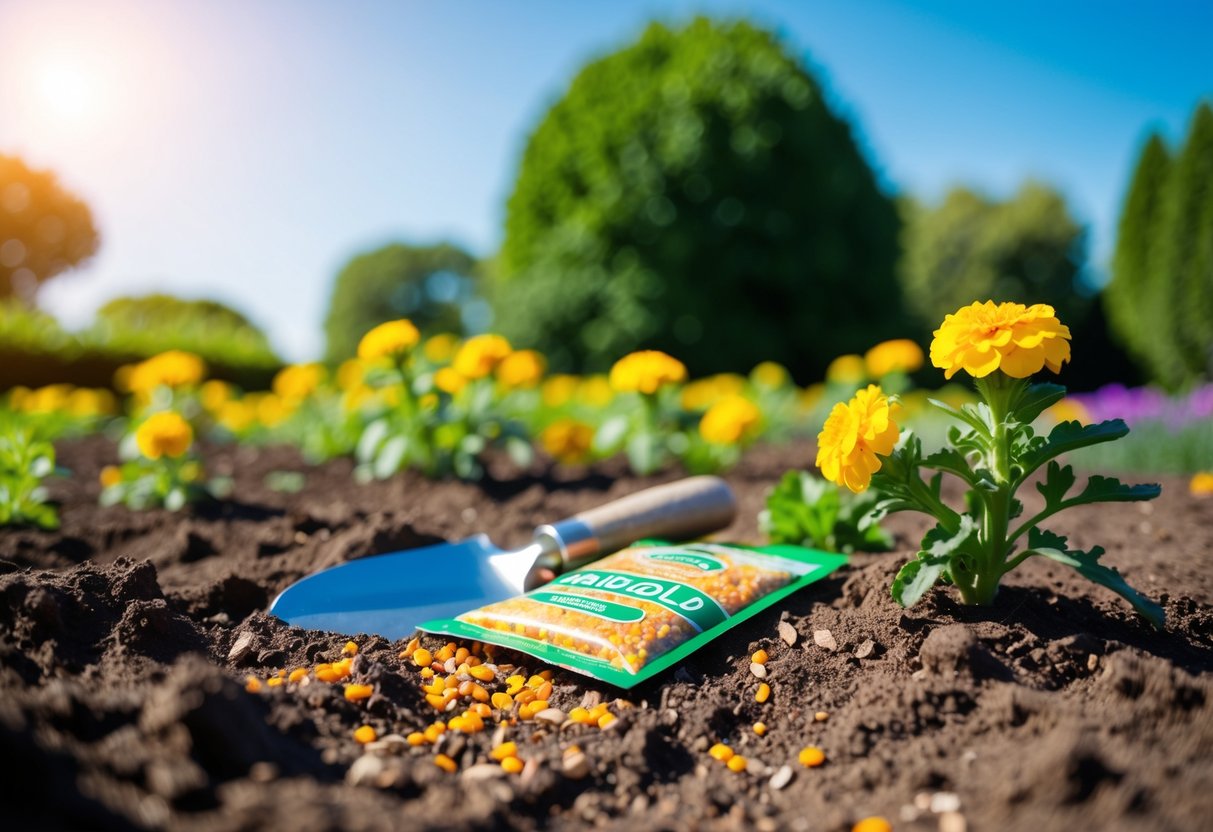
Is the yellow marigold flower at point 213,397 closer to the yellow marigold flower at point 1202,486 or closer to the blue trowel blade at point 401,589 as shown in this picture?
the blue trowel blade at point 401,589

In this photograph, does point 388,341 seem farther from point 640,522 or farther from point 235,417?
point 235,417

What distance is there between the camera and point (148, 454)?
3.15m

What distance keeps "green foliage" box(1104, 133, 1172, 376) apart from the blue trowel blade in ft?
35.8

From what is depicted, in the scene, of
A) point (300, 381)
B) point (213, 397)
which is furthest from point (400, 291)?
point (300, 381)

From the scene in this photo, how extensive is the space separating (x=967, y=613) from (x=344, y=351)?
22.7 m

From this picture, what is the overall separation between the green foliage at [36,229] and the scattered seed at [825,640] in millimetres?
25636

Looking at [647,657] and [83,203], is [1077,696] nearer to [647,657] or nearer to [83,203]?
[647,657]

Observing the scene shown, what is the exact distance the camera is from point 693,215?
9.91 m

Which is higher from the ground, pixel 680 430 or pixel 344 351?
pixel 344 351

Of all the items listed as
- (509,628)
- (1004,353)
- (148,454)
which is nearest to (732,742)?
(509,628)

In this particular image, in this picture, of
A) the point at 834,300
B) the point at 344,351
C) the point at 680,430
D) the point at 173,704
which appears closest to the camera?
the point at 173,704

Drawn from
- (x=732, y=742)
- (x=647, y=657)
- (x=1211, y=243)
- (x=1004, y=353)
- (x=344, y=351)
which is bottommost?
Answer: (x=732, y=742)

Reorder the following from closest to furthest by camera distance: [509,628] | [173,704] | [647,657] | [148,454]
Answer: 1. [173,704]
2. [647,657]
3. [509,628]
4. [148,454]

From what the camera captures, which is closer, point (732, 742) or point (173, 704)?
point (173, 704)
